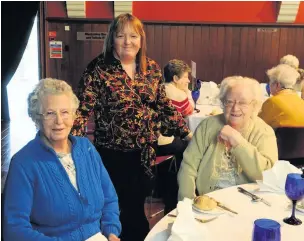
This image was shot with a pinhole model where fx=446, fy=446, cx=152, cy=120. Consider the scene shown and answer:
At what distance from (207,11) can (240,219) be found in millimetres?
5284

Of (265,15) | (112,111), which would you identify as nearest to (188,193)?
(112,111)

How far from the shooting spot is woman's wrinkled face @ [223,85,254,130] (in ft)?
7.41

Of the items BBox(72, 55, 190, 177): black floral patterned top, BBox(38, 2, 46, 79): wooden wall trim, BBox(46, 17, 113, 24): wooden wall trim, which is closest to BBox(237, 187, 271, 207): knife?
BBox(72, 55, 190, 177): black floral patterned top

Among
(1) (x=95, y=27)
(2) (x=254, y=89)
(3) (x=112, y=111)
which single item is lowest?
(3) (x=112, y=111)

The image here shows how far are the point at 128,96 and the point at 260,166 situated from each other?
0.81 meters

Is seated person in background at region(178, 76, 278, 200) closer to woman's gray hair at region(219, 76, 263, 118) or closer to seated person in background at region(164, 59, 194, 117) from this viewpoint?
woman's gray hair at region(219, 76, 263, 118)

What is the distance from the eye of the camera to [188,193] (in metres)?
2.31

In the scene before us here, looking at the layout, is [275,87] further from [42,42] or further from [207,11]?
[42,42]

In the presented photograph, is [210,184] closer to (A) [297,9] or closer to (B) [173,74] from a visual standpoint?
(B) [173,74]

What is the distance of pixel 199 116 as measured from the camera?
3.80 metres

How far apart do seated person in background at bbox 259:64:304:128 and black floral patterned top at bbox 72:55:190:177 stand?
3.70 ft

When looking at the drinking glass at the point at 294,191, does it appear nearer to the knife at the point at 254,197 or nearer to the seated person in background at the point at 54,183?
the knife at the point at 254,197

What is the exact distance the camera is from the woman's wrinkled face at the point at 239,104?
226 cm

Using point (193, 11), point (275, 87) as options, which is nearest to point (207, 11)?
point (193, 11)
